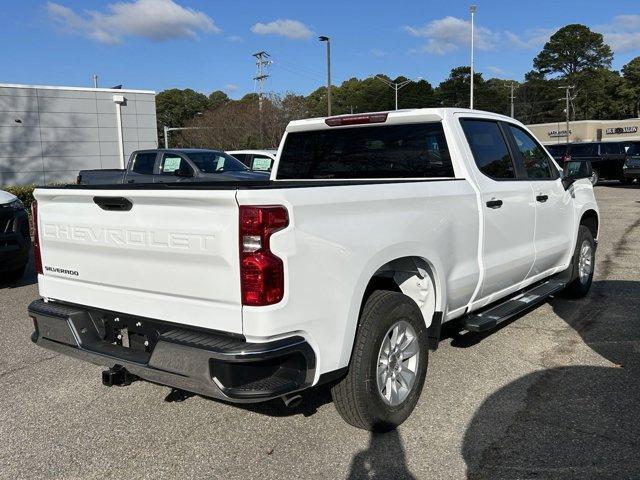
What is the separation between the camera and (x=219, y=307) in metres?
2.85

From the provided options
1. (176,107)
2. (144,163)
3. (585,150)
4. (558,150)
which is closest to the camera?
(144,163)

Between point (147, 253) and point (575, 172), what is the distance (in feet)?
15.2

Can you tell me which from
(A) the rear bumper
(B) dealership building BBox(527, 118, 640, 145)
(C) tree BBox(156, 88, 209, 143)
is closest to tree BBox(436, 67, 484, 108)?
(B) dealership building BBox(527, 118, 640, 145)

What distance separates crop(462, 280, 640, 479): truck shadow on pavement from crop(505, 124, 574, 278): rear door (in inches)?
32.5

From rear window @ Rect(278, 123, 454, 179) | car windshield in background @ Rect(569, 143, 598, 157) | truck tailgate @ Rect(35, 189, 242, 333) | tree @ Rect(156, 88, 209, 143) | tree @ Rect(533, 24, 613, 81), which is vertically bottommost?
truck tailgate @ Rect(35, 189, 242, 333)

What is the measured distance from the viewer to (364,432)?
11.6ft

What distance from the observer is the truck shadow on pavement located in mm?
3135

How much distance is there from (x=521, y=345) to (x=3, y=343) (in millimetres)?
4703

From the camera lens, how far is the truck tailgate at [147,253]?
2803 mm

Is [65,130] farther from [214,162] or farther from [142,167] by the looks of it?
[214,162]

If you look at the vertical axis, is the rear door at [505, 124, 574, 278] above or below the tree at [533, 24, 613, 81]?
below

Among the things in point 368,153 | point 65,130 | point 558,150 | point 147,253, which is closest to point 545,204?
point 368,153

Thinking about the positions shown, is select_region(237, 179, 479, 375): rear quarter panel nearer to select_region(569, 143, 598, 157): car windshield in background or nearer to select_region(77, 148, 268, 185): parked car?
select_region(77, 148, 268, 185): parked car

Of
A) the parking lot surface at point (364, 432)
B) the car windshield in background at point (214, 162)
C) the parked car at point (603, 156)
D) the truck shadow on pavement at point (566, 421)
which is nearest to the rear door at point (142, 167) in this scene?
the car windshield in background at point (214, 162)
